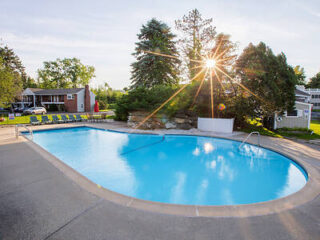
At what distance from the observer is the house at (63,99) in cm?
3791

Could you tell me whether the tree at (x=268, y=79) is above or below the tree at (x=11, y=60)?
below

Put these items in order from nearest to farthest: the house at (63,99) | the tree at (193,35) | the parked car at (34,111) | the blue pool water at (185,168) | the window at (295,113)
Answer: the blue pool water at (185,168) < the window at (295,113) < the tree at (193,35) < the parked car at (34,111) < the house at (63,99)

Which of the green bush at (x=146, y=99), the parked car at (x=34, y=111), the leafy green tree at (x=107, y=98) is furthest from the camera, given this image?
the leafy green tree at (x=107, y=98)

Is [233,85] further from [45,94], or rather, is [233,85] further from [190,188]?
[45,94]

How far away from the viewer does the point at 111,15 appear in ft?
37.1

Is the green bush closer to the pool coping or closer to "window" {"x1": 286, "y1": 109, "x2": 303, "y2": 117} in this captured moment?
→ "window" {"x1": 286, "y1": 109, "x2": 303, "y2": 117}

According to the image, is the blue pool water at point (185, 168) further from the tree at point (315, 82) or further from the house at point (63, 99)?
the tree at point (315, 82)

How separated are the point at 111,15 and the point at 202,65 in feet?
41.0

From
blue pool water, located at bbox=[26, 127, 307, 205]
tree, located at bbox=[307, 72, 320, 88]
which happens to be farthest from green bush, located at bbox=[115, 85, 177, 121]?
tree, located at bbox=[307, 72, 320, 88]

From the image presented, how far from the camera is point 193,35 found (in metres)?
22.6

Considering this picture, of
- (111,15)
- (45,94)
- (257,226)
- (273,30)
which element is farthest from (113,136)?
(45,94)

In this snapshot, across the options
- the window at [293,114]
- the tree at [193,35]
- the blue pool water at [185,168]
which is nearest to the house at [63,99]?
the tree at [193,35]

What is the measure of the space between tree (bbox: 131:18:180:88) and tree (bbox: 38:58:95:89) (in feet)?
118

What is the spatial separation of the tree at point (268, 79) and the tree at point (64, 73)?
49771 millimetres
